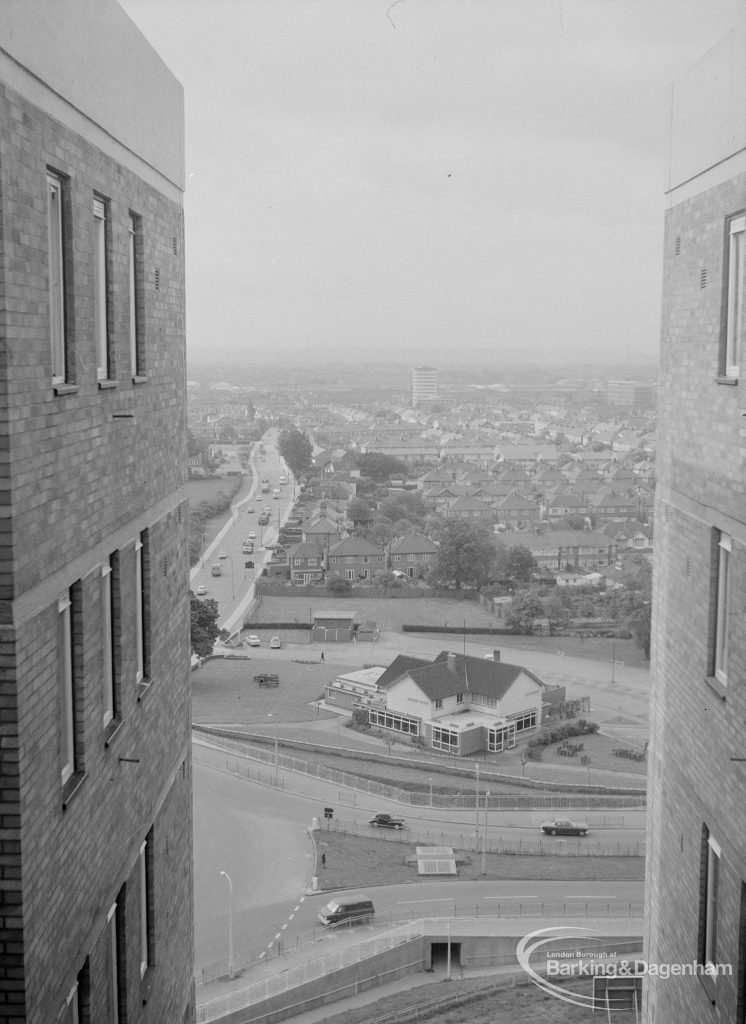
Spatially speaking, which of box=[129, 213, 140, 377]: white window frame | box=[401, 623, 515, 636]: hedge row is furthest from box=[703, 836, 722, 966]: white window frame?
box=[401, 623, 515, 636]: hedge row

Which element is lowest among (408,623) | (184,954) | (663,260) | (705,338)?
(408,623)

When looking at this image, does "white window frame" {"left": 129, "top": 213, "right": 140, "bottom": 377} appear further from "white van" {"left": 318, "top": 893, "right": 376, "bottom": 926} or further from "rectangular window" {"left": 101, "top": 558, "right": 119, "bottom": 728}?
"white van" {"left": 318, "top": 893, "right": 376, "bottom": 926}

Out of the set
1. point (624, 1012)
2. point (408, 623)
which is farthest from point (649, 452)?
point (624, 1012)

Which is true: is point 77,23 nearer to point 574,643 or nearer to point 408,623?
point 574,643

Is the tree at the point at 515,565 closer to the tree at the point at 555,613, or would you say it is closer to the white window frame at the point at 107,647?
the tree at the point at 555,613

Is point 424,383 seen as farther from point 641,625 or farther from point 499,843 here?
point 499,843

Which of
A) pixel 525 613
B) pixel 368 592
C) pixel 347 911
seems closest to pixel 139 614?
pixel 347 911
